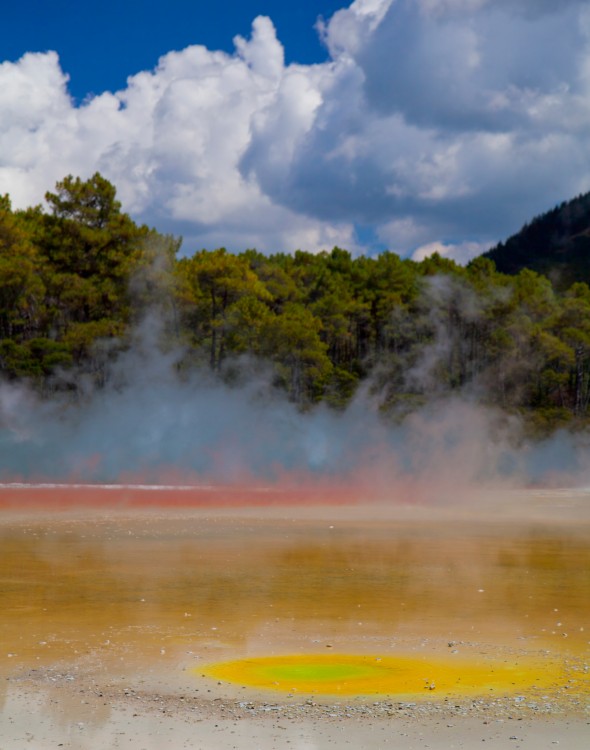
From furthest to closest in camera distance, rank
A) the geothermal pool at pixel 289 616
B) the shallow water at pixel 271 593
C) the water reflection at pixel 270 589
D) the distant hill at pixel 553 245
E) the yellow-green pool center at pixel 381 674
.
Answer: the distant hill at pixel 553 245 < the water reflection at pixel 270 589 < the shallow water at pixel 271 593 < the geothermal pool at pixel 289 616 < the yellow-green pool center at pixel 381 674

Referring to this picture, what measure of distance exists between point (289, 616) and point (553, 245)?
11737 cm

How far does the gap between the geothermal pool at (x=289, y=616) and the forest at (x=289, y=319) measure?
88.3ft

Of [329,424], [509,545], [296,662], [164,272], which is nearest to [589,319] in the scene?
[329,424]

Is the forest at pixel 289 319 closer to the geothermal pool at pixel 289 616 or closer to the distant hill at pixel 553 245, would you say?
the geothermal pool at pixel 289 616

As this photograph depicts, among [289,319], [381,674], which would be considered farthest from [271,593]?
[289,319]

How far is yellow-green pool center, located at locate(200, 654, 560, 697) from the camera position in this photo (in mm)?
10297

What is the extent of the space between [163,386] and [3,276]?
9604mm

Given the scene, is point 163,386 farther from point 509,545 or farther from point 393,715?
point 393,715

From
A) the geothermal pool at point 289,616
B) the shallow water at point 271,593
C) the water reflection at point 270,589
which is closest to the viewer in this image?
the geothermal pool at point 289,616

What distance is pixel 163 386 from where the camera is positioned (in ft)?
174

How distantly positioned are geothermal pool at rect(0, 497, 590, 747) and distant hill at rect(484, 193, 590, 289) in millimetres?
96429

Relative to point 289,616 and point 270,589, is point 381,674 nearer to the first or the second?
point 289,616

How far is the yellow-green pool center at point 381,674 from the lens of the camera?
10297 mm

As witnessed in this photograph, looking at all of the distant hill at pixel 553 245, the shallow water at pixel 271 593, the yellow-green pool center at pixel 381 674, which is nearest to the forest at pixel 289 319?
the shallow water at pixel 271 593
